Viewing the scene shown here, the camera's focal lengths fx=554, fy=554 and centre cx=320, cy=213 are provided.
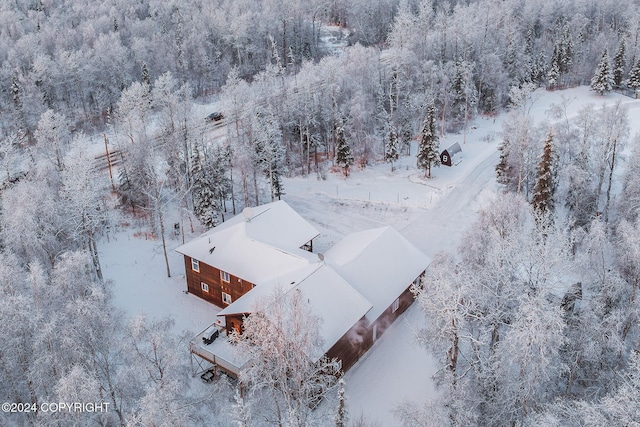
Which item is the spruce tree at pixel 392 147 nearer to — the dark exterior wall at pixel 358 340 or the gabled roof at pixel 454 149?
the gabled roof at pixel 454 149

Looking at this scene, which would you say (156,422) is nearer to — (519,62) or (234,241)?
(234,241)

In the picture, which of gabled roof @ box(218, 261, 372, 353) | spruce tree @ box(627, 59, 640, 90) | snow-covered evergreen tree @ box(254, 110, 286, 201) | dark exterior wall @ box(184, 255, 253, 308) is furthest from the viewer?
spruce tree @ box(627, 59, 640, 90)

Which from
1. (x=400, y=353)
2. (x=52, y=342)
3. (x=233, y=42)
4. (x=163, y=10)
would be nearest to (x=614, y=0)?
(x=233, y=42)

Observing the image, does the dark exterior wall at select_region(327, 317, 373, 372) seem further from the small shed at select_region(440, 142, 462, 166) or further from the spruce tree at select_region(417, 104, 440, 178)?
the small shed at select_region(440, 142, 462, 166)

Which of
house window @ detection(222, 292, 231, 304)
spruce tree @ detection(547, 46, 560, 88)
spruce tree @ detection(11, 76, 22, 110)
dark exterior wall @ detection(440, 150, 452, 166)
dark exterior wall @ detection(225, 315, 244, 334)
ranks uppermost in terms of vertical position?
spruce tree @ detection(11, 76, 22, 110)

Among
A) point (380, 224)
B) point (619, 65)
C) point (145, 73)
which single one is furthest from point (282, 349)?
point (619, 65)

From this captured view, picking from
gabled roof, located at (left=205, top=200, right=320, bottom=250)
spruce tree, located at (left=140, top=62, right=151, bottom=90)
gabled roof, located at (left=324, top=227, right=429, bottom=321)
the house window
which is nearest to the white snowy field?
the house window
